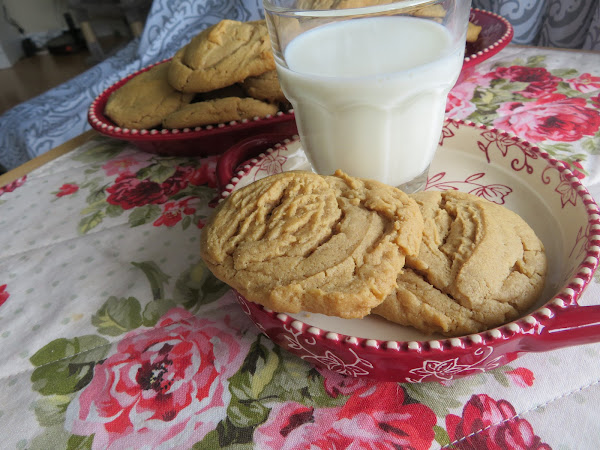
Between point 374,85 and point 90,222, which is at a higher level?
point 374,85

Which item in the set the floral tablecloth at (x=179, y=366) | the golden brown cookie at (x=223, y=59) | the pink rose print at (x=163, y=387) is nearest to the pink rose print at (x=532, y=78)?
the floral tablecloth at (x=179, y=366)

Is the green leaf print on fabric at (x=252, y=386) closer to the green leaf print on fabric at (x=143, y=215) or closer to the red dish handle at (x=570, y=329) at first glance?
the red dish handle at (x=570, y=329)

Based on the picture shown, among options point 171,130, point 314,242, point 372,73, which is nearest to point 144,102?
point 171,130

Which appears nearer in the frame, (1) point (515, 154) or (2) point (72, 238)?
(1) point (515, 154)

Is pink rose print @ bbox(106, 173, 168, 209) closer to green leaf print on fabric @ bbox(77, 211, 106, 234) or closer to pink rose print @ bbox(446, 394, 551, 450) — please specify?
green leaf print on fabric @ bbox(77, 211, 106, 234)

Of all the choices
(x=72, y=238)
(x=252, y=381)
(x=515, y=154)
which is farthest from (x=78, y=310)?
(x=515, y=154)

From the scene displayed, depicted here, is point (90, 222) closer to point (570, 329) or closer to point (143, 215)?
point (143, 215)

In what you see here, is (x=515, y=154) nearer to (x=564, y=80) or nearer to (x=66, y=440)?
Result: (x=564, y=80)
